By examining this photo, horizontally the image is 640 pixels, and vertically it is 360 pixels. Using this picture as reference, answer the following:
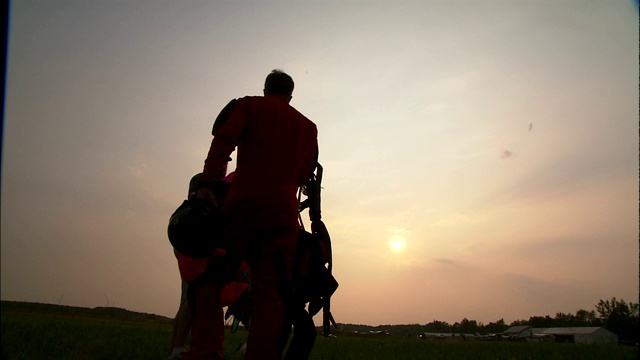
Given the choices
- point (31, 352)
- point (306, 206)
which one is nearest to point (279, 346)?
point (306, 206)

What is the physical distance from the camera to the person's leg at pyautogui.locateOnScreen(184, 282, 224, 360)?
3076mm

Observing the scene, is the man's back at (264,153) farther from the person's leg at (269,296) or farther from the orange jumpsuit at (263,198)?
the person's leg at (269,296)

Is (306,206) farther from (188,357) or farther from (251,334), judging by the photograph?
(188,357)

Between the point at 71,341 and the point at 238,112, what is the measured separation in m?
5.18

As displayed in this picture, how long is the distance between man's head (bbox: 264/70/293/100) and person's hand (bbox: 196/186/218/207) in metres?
1.13

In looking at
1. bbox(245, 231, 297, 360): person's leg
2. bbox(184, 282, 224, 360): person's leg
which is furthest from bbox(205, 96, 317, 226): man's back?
bbox(184, 282, 224, 360): person's leg

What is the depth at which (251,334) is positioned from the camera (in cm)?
300

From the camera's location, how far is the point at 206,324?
10.4 ft

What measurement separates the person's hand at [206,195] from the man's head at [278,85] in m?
1.13

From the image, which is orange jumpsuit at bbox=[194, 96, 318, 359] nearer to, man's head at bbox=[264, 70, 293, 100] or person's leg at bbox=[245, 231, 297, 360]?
person's leg at bbox=[245, 231, 297, 360]

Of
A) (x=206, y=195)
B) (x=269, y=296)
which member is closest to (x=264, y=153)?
(x=206, y=195)

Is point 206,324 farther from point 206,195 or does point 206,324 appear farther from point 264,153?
point 264,153

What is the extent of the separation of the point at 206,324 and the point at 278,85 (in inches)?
83.1

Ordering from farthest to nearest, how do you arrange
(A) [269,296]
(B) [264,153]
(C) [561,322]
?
(C) [561,322], (B) [264,153], (A) [269,296]
